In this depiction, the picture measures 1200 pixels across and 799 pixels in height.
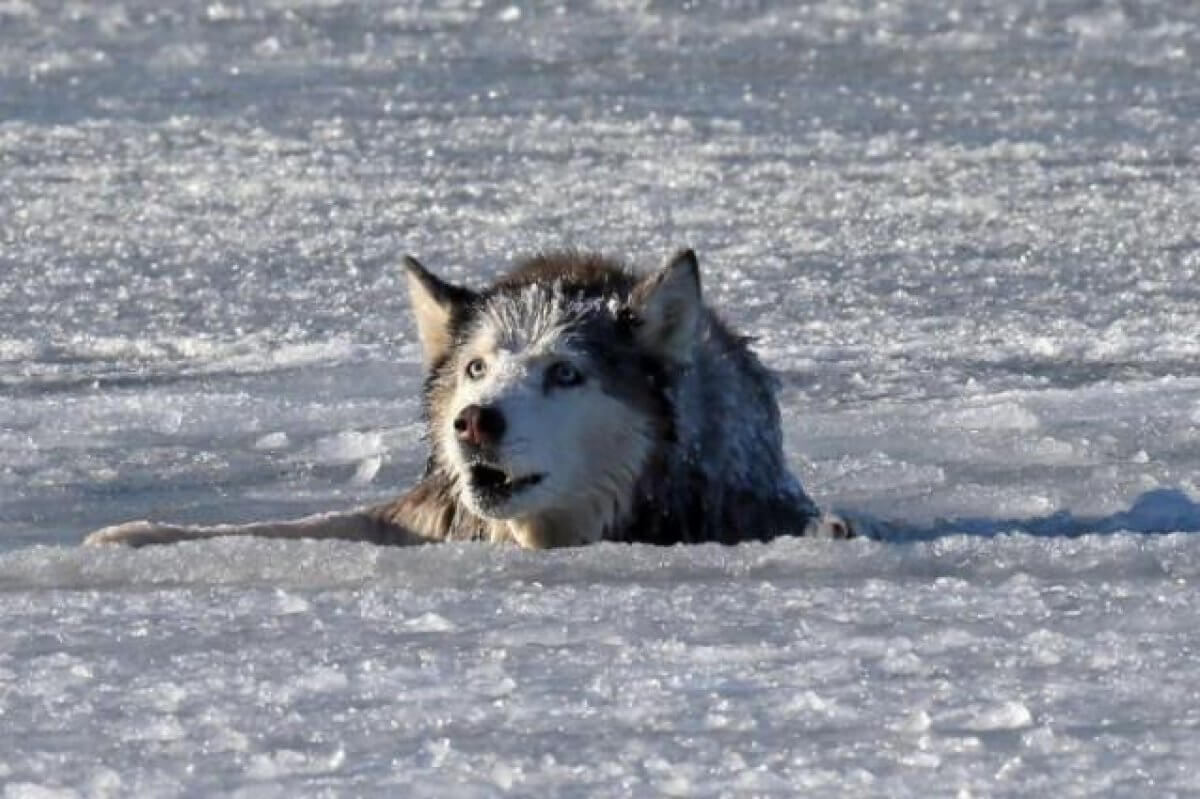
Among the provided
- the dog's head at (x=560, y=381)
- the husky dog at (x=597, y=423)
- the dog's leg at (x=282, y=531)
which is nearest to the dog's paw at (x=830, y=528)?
the husky dog at (x=597, y=423)

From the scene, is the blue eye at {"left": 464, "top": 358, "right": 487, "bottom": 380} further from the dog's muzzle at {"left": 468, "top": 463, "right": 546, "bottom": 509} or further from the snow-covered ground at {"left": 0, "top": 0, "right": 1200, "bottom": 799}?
the snow-covered ground at {"left": 0, "top": 0, "right": 1200, "bottom": 799}

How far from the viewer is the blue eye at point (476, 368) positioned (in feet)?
17.9

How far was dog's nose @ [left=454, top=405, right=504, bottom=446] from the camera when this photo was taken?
5.11m

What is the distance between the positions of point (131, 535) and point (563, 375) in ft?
2.98

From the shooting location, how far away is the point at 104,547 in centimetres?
511

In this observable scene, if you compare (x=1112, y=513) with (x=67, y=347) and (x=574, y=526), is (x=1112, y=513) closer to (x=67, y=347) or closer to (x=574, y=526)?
(x=574, y=526)

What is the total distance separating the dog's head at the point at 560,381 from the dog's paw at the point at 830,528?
36 cm

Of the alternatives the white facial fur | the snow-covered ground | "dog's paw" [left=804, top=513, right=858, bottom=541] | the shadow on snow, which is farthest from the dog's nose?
the shadow on snow

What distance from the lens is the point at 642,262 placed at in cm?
880

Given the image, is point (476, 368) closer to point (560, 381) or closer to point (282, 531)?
point (560, 381)

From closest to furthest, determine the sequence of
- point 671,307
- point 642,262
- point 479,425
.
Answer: point 479,425, point 671,307, point 642,262

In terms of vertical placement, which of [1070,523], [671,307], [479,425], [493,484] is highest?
[671,307]

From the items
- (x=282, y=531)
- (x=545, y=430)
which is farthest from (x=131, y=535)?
(x=545, y=430)

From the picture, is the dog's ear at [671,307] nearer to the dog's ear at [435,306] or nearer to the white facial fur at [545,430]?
the white facial fur at [545,430]
